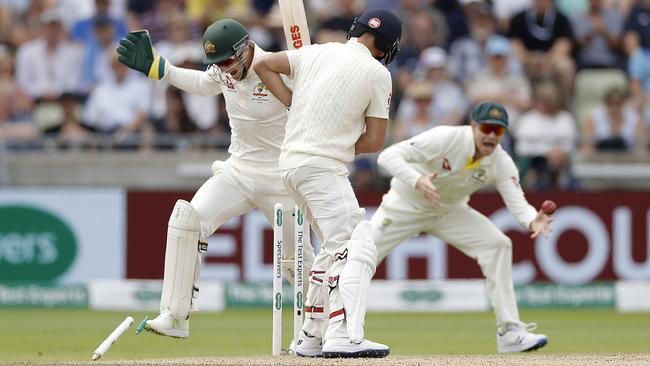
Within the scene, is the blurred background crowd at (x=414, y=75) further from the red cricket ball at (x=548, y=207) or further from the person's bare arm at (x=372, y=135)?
the person's bare arm at (x=372, y=135)

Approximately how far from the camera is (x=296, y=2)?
25.3ft

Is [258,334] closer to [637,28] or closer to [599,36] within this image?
[599,36]

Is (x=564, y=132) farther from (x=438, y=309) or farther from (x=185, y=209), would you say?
(x=185, y=209)

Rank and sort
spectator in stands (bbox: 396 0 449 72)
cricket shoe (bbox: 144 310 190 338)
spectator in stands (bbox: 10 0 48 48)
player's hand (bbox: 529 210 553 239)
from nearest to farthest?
cricket shoe (bbox: 144 310 190 338)
player's hand (bbox: 529 210 553 239)
spectator in stands (bbox: 396 0 449 72)
spectator in stands (bbox: 10 0 48 48)

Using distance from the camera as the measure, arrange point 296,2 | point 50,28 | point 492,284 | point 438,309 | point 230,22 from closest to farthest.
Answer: point 230,22
point 296,2
point 492,284
point 438,309
point 50,28

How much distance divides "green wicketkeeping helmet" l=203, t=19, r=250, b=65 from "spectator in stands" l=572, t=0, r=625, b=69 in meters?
7.71

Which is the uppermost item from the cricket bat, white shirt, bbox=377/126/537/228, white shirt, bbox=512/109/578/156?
the cricket bat

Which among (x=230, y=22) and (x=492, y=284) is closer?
(x=230, y=22)

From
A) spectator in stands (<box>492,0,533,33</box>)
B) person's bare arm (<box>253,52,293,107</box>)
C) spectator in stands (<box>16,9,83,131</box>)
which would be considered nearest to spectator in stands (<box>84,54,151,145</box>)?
spectator in stands (<box>16,9,83,131</box>)

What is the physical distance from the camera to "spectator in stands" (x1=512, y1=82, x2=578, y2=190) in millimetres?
13234

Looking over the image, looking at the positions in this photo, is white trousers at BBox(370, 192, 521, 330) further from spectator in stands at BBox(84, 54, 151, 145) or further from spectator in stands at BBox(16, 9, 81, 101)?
spectator in stands at BBox(16, 9, 81, 101)

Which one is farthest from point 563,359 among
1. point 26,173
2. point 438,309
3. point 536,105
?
point 26,173

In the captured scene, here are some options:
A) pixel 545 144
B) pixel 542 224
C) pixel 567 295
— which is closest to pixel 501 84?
pixel 545 144

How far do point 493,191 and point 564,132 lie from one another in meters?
0.93
